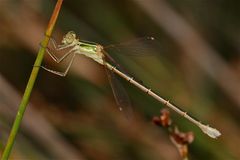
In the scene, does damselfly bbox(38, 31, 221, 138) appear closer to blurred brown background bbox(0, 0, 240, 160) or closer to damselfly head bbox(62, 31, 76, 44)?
damselfly head bbox(62, 31, 76, 44)

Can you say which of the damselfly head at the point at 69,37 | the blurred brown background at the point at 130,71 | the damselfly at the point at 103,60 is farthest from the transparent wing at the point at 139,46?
the blurred brown background at the point at 130,71

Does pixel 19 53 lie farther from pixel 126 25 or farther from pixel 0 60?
pixel 126 25

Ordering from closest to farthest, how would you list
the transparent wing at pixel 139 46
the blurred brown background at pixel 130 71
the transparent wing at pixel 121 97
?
the transparent wing at pixel 121 97
the transparent wing at pixel 139 46
the blurred brown background at pixel 130 71

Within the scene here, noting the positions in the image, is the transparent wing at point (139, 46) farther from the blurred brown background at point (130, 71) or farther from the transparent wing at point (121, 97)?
the blurred brown background at point (130, 71)

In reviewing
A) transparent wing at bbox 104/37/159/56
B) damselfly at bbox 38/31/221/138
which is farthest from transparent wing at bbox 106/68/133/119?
transparent wing at bbox 104/37/159/56

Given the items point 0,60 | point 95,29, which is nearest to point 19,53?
point 0,60

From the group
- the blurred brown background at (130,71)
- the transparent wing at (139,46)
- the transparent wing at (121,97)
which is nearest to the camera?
the transparent wing at (121,97)

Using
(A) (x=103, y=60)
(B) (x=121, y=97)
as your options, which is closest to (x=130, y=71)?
(A) (x=103, y=60)

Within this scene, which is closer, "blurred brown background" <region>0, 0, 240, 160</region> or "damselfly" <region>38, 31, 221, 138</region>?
"damselfly" <region>38, 31, 221, 138</region>
